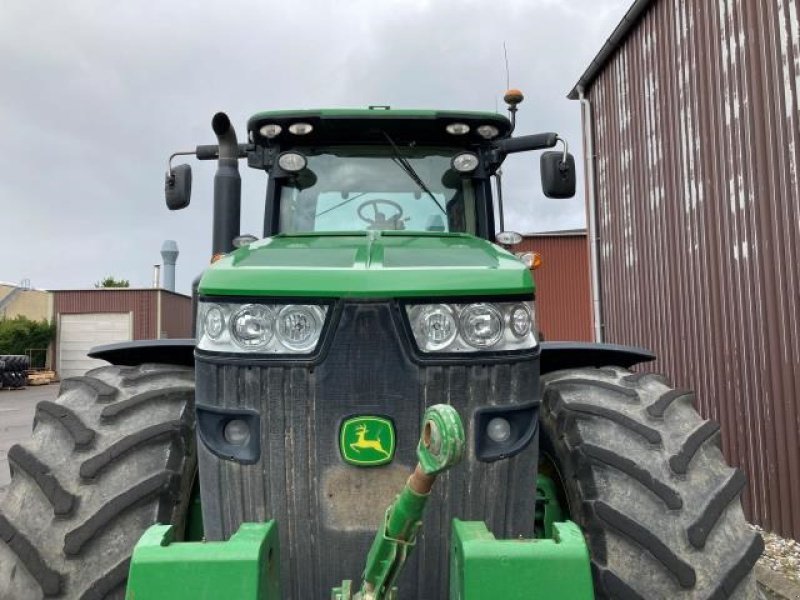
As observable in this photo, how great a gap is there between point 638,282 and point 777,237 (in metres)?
2.83

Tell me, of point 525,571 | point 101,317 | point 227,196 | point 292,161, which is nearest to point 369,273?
point 525,571

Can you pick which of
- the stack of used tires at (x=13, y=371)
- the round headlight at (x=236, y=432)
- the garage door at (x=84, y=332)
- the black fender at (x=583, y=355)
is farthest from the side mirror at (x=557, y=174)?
the garage door at (x=84, y=332)

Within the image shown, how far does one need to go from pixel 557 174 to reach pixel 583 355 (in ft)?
3.99

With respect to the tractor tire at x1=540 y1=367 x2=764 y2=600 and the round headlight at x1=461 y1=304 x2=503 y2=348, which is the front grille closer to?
the round headlight at x1=461 y1=304 x2=503 y2=348

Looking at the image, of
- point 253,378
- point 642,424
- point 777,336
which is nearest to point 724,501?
point 642,424

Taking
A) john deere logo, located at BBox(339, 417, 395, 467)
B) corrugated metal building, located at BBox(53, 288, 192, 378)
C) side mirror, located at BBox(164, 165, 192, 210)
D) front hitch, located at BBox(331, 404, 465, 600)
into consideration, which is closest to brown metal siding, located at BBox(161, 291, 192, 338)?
corrugated metal building, located at BBox(53, 288, 192, 378)

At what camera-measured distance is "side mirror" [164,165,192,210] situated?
11.8ft

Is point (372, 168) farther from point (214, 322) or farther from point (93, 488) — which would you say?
point (93, 488)

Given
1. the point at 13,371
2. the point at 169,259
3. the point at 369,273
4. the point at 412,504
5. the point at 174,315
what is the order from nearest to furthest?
1. the point at 412,504
2. the point at 369,273
3. the point at 13,371
4. the point at 174,315
5. the point at 169,259

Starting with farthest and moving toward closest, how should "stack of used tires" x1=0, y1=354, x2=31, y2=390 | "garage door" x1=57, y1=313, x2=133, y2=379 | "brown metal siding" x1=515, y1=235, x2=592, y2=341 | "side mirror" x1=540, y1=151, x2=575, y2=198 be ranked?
"garage door" x1=57, y1=313, x2=133, y2=379 < "stack of used tires" x1=0, y1=354, x2=31, y2=390 < "brown metal siding" x1=515, y1=235, x2=592, y2=341 < "side mirror" x1=540, y1=151, x2=575, y2=198

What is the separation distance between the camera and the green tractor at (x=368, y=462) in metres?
1.63

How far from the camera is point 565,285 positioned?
1781 centimetres

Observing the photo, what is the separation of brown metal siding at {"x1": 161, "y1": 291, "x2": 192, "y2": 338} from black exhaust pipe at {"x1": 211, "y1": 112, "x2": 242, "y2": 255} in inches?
1195

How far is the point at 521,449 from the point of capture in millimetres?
1963
